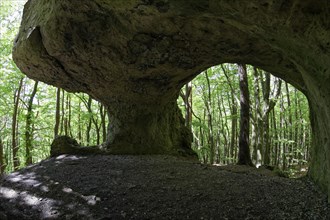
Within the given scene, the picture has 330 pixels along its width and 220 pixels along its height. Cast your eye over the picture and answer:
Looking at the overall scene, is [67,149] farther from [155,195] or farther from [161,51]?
[155,195]

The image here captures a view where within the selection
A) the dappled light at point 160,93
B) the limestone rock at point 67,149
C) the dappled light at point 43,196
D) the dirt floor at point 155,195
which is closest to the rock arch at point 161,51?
the dappled light at point 160,93

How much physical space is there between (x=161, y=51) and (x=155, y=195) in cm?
334

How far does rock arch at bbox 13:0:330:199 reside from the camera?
3.34 meters

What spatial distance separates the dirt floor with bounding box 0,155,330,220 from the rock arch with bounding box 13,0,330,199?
2.38 ft

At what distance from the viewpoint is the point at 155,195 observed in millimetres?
4164

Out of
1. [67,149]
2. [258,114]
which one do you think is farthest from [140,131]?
[258,114]

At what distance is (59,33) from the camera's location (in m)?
5.82

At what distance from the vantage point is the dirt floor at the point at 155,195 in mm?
3572

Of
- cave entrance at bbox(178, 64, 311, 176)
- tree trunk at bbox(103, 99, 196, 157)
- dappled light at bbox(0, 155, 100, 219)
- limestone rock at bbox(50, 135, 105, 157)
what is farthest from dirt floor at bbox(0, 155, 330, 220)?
cave entrance at bbox(178, 64, 311, 176)

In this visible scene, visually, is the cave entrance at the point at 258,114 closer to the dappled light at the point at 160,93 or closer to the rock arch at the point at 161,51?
the dappled light at the point at 160,93

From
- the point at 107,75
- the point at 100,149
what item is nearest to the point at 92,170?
the point at 100,149

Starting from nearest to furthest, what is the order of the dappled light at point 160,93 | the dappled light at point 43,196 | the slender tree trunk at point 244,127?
the dappled light at point 160,93
the dappled light at point 43,196
the slender tree trunk at point 244,127

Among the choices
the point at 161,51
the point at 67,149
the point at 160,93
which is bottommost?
the point at 67,149

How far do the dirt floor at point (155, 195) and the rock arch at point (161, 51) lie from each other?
0.73m
